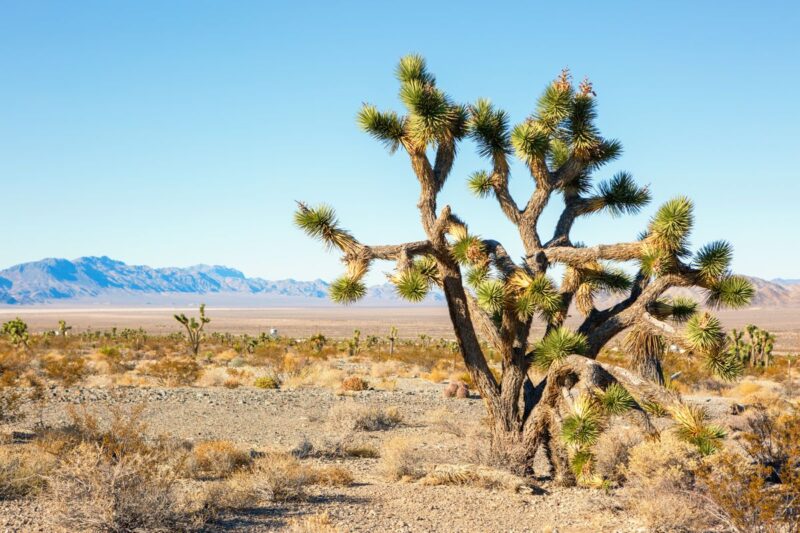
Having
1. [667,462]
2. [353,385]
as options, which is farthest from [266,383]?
[667,462]

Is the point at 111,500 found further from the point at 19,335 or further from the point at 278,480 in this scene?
the point at 19,335

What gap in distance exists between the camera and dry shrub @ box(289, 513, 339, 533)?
22.4ft

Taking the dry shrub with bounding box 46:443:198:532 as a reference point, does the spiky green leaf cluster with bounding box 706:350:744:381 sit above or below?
above

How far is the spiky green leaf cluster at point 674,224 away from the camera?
944 centimetres

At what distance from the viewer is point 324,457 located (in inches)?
469

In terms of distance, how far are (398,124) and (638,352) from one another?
15.8ft

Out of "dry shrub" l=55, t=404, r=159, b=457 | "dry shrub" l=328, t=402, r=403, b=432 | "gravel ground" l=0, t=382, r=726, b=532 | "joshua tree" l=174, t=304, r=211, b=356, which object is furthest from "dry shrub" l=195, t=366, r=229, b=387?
"dry shrub" l=55, t=404, r=159, b=457

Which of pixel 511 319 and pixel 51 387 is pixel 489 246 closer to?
pixel 511 319

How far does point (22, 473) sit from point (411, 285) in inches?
205

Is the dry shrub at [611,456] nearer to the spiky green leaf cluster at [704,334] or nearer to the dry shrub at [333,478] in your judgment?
the spiky green leaf cluster at [704,334]

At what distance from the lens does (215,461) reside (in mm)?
10156

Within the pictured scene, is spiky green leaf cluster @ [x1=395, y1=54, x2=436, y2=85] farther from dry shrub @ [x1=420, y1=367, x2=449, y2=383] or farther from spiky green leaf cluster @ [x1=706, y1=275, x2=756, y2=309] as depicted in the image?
dry shrub @ [x1=420, y1=367, x2=449, y2=383]

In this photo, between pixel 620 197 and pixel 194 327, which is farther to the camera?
pixel 194 327

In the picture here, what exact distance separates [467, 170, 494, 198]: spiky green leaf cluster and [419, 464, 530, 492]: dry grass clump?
4.16 metres
